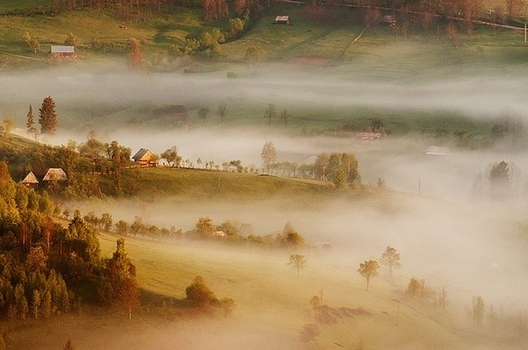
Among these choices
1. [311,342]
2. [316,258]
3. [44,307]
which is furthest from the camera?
[316,258]

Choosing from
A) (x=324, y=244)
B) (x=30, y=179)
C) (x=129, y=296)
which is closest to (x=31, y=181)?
(x=30, y=179)

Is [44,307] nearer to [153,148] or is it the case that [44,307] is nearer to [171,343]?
[171,343]

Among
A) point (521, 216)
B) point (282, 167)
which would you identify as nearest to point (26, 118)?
point (282, 167)

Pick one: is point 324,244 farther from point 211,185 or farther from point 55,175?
point 55,175

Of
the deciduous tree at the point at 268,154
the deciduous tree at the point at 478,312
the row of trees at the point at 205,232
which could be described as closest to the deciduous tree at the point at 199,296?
the row of trees at the point at 205,232

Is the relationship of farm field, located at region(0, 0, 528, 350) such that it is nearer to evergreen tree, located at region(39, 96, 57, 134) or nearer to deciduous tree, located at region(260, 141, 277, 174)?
deciduous tree, located at region(260, 141, 277, 174)
